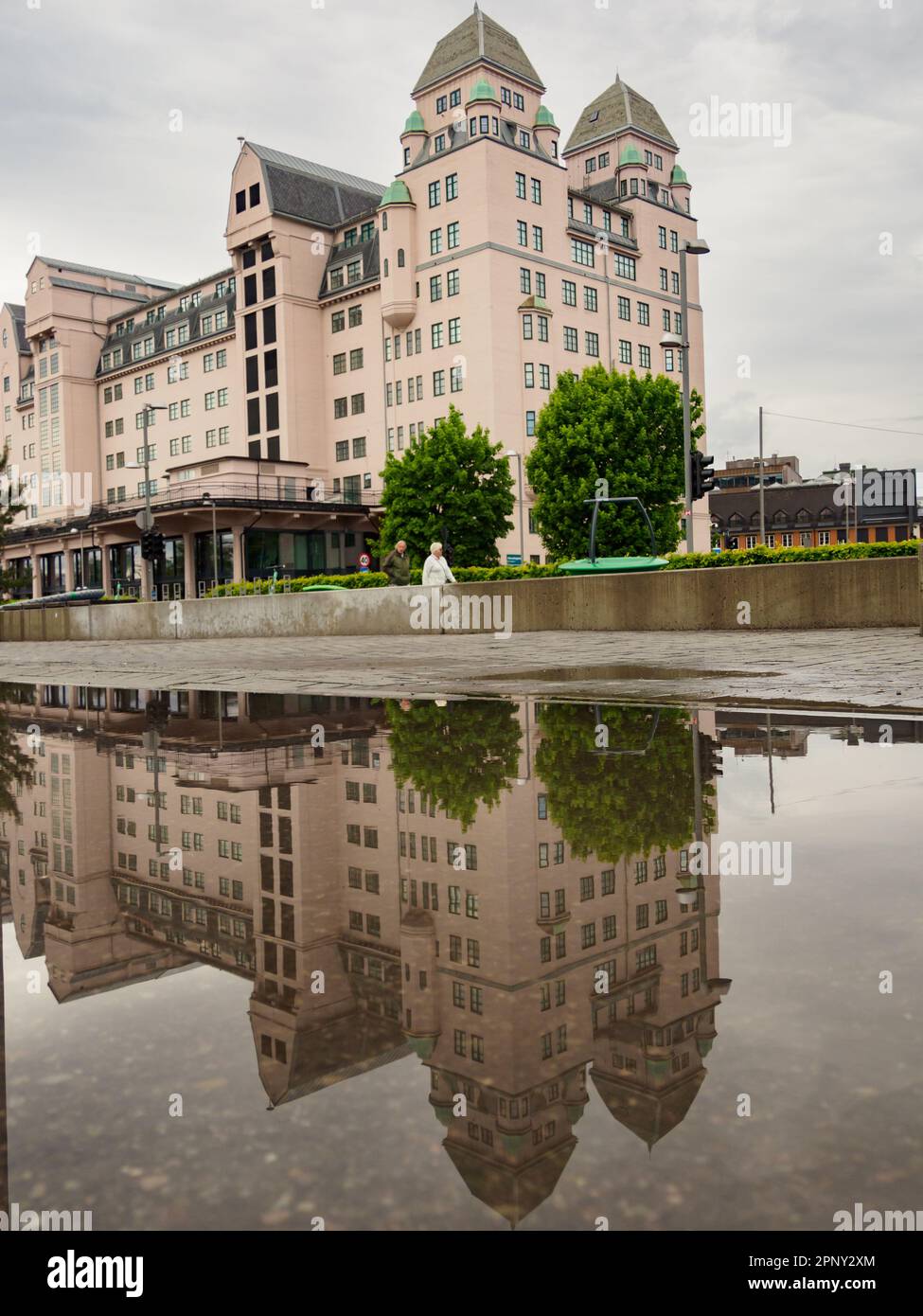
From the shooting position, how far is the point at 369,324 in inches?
2717

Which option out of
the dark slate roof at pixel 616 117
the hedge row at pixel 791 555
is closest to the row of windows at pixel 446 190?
the dark slate roof at pixel 616 117

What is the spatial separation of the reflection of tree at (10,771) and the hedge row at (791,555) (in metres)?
13.1

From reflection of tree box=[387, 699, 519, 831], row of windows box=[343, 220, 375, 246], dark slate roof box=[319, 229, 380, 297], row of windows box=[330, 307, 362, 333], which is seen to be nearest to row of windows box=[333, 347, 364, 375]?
row of windows box=[330, 307, 362, 333]

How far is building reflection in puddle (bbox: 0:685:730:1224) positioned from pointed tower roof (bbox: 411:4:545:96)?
221ft

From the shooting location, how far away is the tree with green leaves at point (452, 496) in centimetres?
5400

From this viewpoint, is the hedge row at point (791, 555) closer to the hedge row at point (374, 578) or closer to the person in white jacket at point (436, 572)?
the hedge row at point (374, 578)

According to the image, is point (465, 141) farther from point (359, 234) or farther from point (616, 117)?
point (616, 117)

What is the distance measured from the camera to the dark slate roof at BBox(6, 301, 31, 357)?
96375 mm

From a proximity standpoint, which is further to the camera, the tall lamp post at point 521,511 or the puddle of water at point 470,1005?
the tall lamp post at point 521,511

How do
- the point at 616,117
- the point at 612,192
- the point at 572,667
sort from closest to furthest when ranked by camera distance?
the point at 572,667, the point at 612,192, the point at 616,117

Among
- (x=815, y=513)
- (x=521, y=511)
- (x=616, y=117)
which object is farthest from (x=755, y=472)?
(x=521, y=511)

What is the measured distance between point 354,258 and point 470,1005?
73.8m

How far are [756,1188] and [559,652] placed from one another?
42.9ft
